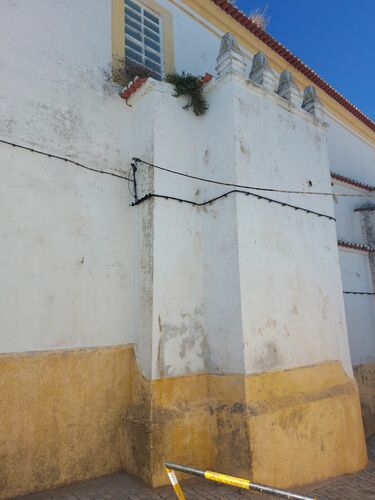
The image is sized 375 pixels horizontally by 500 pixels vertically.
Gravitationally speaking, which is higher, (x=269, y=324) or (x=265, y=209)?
(x=265, y=209)

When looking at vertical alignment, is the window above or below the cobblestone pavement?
above

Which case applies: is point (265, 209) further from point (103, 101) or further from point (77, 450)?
point (77, 450)

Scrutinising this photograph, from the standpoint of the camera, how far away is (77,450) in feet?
14.7

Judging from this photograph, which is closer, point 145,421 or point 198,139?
point 145,421

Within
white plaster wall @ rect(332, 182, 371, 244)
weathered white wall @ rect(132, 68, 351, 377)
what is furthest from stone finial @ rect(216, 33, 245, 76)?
white plaster wall @ rect(332, 182, 371, 244)

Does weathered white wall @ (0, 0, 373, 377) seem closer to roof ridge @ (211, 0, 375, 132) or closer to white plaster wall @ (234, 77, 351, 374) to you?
white plaster wall @ (234, 77, 351, 374)

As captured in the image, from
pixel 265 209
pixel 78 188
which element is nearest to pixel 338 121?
pixel 265 209

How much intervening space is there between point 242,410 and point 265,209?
2.73m

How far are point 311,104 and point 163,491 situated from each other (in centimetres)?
638

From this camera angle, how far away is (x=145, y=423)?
4492 mm

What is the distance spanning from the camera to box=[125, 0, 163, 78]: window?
6488 millimetres

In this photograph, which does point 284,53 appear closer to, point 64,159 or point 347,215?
point 347,215

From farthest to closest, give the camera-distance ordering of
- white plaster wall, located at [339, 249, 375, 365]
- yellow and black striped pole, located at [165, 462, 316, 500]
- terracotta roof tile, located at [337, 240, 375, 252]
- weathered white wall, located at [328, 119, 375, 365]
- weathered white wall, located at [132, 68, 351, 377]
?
terracotta roof tile, located at [337, 240, 375, 252] → weathered white wall, located at [328, 119, 375, 365] → white plaster wall, located at [339, 249, 375, 365] → weathered white wall, located at [132, 68, 351, 377] → yellow and black striped pole, located at [165, 462, 316, 500]

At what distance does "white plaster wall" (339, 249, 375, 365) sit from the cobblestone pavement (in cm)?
311
